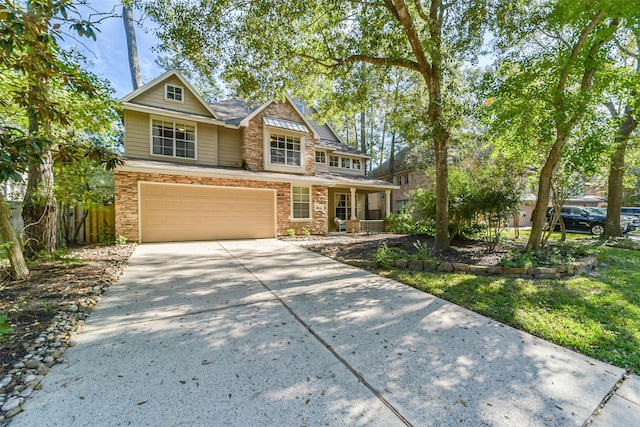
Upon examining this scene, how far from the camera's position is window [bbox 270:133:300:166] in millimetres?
12648

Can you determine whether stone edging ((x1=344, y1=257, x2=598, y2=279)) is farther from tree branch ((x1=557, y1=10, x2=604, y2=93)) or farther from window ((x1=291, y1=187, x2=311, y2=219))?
window ((x1=291, y1=187, x2=311, y2=219))

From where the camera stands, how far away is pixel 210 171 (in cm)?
1019

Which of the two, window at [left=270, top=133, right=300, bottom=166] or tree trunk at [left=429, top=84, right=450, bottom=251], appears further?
window at [left=270, top=133, right=300, bottom=166]

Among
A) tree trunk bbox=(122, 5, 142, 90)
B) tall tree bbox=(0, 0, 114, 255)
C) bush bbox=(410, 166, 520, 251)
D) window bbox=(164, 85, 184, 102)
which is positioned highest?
tree trunk bbox=(122, 5, 142, 90)

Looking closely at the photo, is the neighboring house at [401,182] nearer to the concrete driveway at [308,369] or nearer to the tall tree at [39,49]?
the concrete driveway at [308,369]

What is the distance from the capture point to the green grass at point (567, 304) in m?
2.88

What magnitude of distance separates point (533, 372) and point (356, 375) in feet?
5.05

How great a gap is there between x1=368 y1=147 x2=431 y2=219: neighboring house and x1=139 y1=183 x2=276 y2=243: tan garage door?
12405 mm

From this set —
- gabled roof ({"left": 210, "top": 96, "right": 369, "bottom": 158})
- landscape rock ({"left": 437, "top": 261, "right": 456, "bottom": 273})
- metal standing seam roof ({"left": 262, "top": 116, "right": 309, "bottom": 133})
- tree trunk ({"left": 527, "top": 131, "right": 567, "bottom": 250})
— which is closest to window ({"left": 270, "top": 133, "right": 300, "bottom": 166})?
metal standing seam roof ({"left": 262, "top": 116, "right": 309, "bottom": 133})

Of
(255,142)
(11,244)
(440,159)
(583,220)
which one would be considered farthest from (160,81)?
(583,220)

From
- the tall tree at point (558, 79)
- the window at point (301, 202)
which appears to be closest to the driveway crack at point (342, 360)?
the tall tree at point (558, 79)

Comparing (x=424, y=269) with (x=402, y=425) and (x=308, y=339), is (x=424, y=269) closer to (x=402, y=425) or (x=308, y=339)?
(x=308, y=339)

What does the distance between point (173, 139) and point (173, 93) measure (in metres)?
1.96

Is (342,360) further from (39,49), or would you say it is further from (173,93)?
(173,93)
